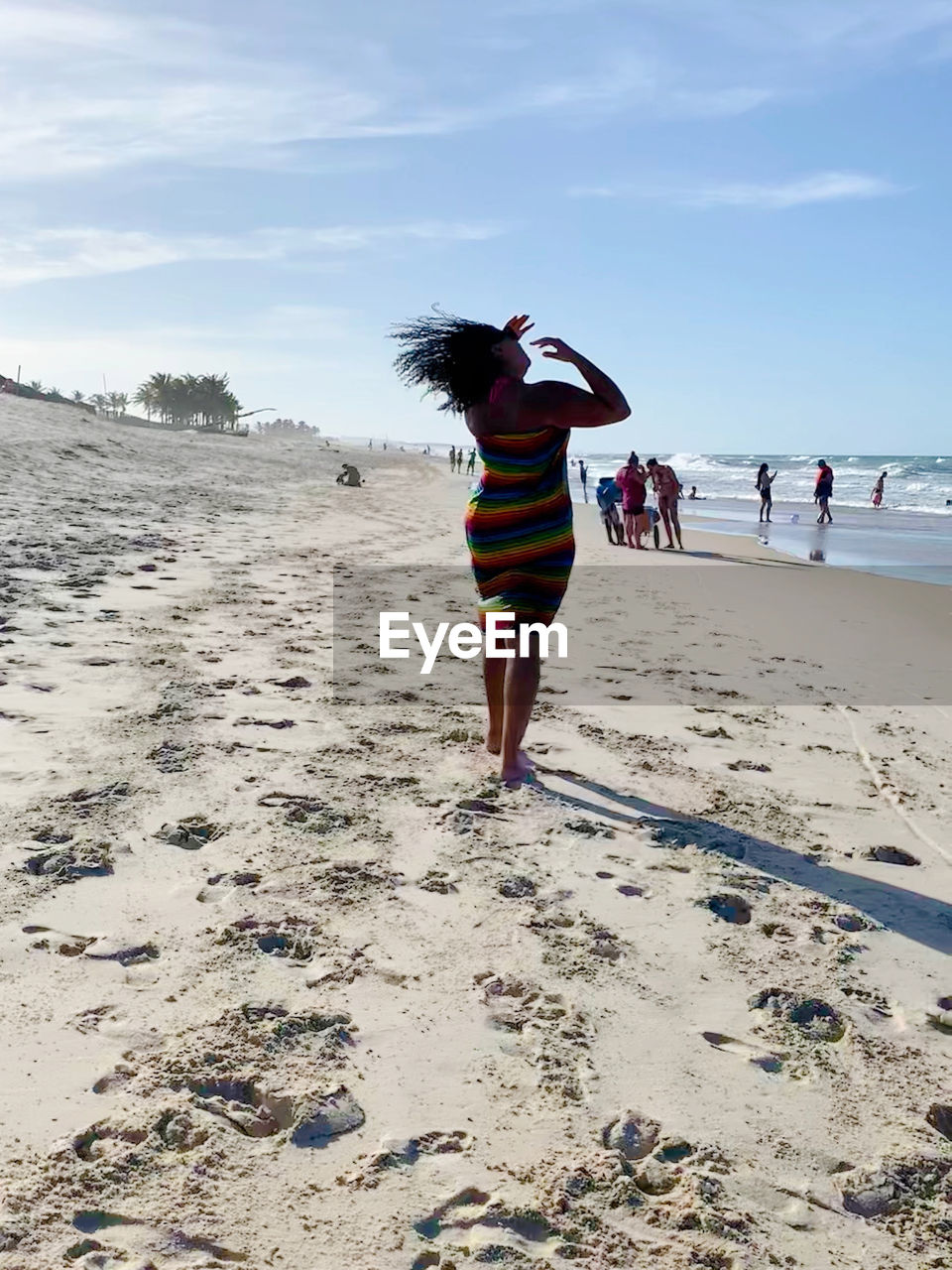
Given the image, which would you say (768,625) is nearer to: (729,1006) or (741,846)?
(741,846)

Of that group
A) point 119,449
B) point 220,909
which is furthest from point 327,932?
point 119,449

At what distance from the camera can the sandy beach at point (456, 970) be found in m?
1.70

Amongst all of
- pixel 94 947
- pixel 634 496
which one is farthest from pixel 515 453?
pixel 634 496

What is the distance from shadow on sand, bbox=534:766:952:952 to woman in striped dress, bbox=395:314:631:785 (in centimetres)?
33

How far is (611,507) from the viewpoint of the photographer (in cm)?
1497

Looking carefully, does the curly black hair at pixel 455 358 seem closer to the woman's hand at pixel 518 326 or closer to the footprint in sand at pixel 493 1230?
the woman's hand at pixel 518 326

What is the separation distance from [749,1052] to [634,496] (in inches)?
475

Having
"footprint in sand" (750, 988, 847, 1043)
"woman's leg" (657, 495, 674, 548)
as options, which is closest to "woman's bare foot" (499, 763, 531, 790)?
"footprint in sand" (750, 988, 847, 1043)

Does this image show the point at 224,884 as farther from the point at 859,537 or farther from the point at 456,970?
the point at 859,537

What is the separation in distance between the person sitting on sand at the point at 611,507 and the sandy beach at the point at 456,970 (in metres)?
9.44

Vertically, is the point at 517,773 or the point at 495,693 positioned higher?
the point at 495,693

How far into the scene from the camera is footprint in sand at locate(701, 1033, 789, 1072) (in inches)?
84.9

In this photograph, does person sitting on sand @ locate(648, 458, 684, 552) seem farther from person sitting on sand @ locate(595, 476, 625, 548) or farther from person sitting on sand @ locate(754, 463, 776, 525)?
person sitting on sand @ locate(754, 463, 776, 525)

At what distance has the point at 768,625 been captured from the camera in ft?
26.8
